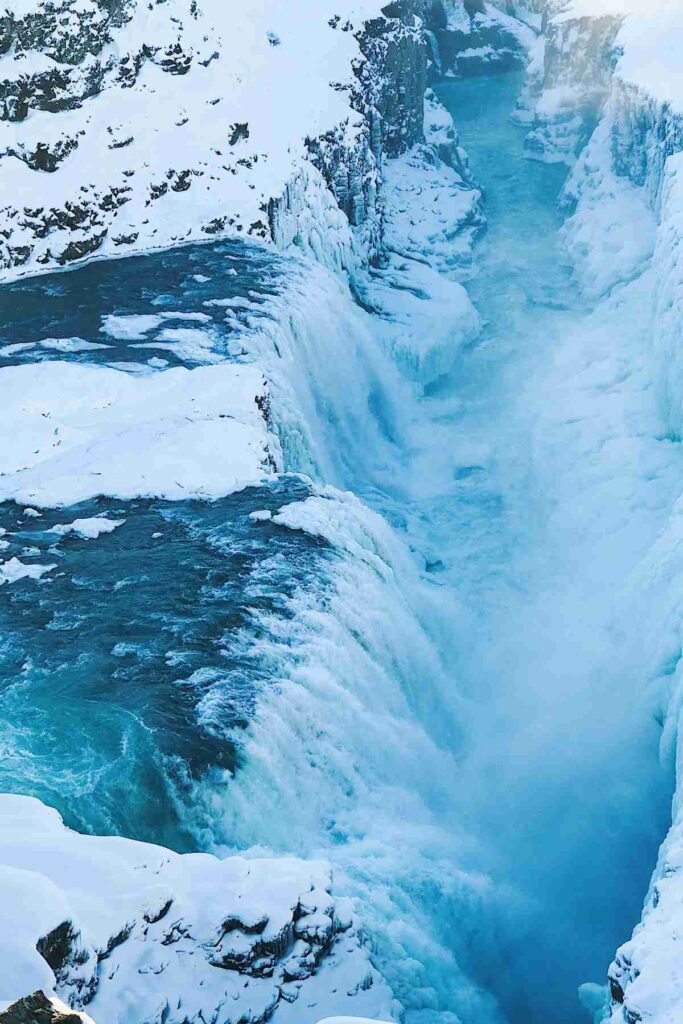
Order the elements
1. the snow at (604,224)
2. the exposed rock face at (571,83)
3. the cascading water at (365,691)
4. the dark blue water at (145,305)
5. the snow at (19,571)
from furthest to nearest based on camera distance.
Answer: the exposed rock face at (571,83) → the snow at (604,224) → the dark blue water at (145,305) → the snow at (19,571) → the cascading water at (365,691)

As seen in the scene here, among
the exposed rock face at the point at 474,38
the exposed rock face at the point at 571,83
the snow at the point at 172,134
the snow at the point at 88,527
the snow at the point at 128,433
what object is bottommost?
the snow at the point at 88,527

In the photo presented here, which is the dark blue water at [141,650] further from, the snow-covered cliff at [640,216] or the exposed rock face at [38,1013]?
the exposed rock face at [38,1013]

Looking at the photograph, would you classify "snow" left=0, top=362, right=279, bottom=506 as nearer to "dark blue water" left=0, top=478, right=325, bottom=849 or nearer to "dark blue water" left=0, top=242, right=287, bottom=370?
"dark blue water" left=0, top=478, right=325, bottom=849

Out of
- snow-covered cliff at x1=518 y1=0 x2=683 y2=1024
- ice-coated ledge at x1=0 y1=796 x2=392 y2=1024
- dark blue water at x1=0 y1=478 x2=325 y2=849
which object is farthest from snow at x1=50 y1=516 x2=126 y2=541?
snow-covered cliff at x1=518 y1=0 x2=683 y2=1024

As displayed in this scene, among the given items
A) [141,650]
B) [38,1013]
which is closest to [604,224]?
[141,650]

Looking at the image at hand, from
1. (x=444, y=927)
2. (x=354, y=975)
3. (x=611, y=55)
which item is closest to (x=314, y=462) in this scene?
(x=444, y=927)

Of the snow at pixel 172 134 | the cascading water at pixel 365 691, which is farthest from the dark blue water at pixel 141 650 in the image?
the snow at pixel 172 134

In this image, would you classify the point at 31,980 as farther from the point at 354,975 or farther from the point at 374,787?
the point at 374,787
